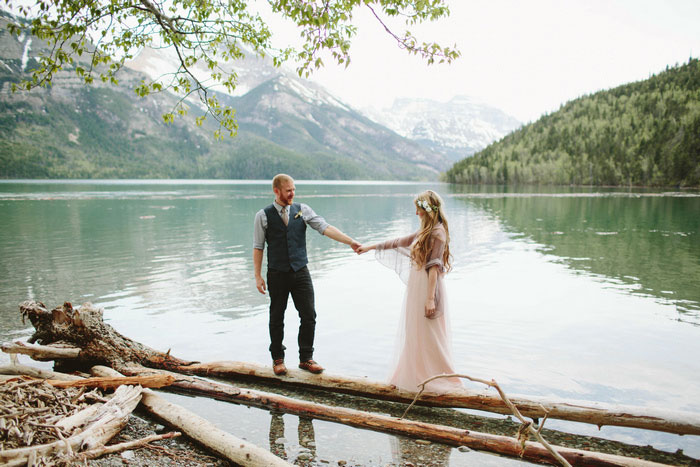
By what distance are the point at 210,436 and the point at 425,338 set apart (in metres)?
3.23

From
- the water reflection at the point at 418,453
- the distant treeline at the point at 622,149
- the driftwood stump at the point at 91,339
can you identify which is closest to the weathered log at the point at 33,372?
the driftwood stump at the point at 91,339

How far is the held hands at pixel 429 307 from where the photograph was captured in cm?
687

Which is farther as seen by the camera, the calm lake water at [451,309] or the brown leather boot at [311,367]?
the calm lake water at [451,309]

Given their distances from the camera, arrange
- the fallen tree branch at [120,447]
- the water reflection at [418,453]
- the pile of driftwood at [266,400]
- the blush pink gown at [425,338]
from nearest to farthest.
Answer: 1. the fallen tree branch at [120,447]
2. the pile of driftwood at [266,400]
3. the water reflection at [418,453]
4. the blush pink gown at [425,338]

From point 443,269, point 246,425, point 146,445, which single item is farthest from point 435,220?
point 146,445

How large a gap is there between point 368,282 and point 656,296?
1034 centimetres

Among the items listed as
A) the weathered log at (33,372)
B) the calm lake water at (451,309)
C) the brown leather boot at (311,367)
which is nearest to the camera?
the weathered log at (33,372)

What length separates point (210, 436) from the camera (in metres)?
5.49

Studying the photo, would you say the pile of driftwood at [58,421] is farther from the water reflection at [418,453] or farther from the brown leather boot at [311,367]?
the water reflection at [418,453]

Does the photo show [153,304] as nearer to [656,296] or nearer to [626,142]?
[656,296]

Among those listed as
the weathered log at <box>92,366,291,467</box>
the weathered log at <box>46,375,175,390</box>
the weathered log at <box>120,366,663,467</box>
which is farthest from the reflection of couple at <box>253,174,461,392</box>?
the weathered log at <box>92,366,291,467</box>

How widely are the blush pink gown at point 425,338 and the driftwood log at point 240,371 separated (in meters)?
0.22

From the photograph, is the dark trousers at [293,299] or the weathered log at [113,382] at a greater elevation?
the dark trousers at [293,299]

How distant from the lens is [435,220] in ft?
22.7
